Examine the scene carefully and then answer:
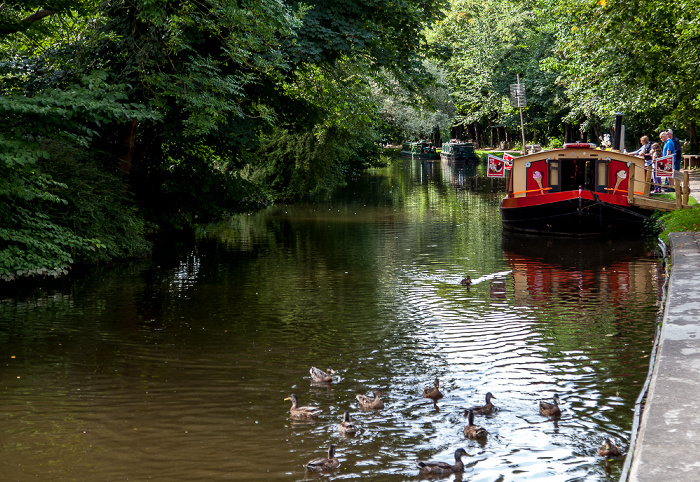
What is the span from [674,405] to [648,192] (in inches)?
744

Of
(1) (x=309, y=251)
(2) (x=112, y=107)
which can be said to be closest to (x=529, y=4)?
(1) (x=309, y=251)

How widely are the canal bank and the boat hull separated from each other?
12279 millimetres

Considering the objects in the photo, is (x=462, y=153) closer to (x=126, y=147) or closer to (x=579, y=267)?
(x=126, y=147)

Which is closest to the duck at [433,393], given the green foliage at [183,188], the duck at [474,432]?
the duck at [474,432]

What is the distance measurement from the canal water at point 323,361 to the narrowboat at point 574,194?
2.80 m

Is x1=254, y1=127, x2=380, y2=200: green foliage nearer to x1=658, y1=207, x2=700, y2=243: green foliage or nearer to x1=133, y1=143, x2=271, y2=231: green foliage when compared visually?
x1=133, y1=143, x2=271, y2=231: green foliage

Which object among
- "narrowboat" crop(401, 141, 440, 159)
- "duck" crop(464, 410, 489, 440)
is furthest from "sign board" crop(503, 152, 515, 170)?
"narrowboat" crop(401, 141, 440, 159)

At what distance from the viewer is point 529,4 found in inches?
2881

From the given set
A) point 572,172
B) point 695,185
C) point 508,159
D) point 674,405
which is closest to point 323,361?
point 674,405

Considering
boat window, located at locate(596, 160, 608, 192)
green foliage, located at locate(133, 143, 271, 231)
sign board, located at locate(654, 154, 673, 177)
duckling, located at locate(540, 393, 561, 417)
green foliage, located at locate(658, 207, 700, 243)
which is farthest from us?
sign board, located at locate(654, 154, 673, 177)

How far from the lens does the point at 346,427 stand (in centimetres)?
845

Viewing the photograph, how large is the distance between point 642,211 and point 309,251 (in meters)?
10.6

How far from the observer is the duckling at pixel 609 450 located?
25.2 ft

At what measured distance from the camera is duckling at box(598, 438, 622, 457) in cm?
768
